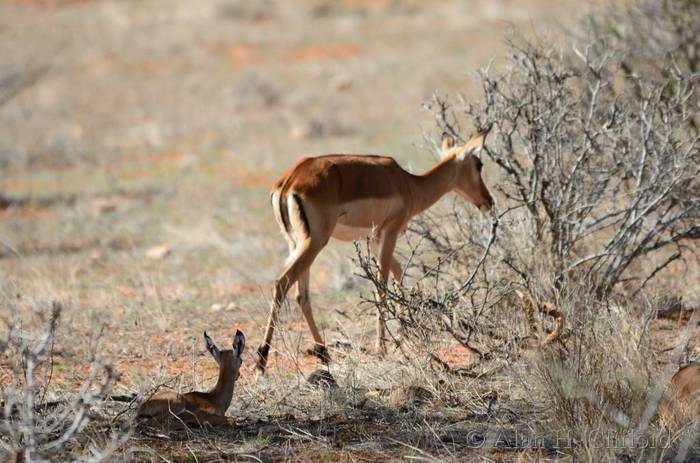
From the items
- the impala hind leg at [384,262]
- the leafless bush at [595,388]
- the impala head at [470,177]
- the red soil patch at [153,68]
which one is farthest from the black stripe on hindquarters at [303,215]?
the red soil patch at [153,68]

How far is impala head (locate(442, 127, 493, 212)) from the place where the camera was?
324 inches

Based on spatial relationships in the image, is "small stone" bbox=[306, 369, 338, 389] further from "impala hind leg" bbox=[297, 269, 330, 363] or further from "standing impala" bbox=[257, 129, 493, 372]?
"impala hind leg" bbox=[297, 269, 330, 363]

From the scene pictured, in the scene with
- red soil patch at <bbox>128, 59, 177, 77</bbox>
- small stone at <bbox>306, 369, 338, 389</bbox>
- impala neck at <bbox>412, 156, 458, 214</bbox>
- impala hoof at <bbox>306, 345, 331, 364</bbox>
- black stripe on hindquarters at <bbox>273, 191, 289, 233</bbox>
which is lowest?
small stone at <bbox>306, 369, 338, 389</bbox>

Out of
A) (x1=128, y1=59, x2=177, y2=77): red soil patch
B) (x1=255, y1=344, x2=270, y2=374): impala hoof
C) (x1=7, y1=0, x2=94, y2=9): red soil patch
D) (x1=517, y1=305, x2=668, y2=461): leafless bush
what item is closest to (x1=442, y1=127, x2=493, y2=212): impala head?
(x1=255, y1=344, x2=270, y2=374): impala hoof

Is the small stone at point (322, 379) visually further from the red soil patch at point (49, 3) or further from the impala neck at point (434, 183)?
the red soil patch at point (49, 3)

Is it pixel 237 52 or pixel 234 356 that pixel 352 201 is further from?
pixel 237 52

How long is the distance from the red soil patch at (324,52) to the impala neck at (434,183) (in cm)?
2145

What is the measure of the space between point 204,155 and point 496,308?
42.2 feet

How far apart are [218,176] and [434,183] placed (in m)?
9.47

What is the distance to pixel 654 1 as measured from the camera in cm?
1086

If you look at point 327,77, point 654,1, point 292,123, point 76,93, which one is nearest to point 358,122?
point 292,123

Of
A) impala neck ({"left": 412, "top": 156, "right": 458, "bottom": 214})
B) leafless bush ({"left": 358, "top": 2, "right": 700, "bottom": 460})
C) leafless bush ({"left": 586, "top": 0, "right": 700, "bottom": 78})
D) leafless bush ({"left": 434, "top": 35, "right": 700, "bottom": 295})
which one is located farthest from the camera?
leafless bush ({"left": 586, "top": 0, "right": 700, "bottom": 78})

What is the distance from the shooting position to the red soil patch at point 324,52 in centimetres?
2970

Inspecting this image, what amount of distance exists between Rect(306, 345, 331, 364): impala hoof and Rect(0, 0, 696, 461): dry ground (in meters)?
0.12
